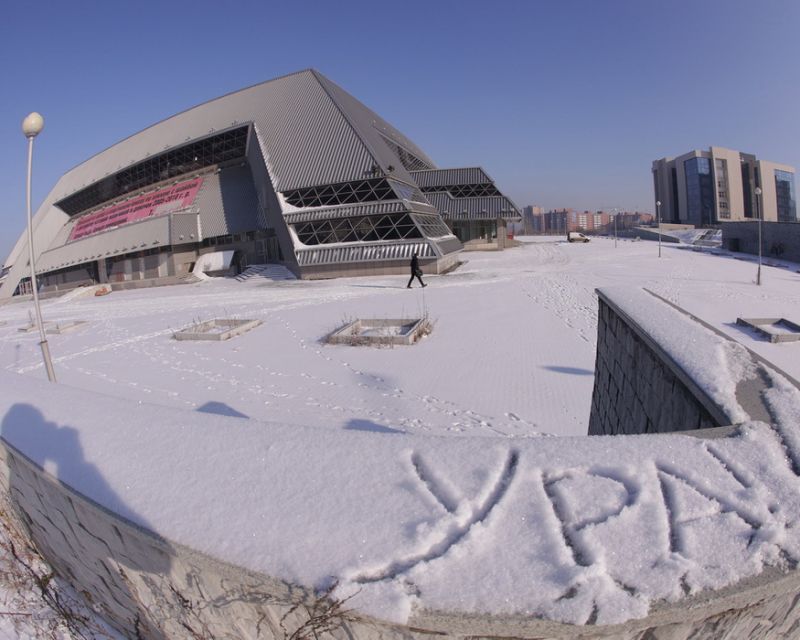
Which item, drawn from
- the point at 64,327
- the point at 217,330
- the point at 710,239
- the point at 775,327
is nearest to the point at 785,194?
the point at 710,239

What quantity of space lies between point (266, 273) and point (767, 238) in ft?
97.2

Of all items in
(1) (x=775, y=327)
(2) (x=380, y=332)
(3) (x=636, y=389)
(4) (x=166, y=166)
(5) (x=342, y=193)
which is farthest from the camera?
(4) (x=166, y=166)

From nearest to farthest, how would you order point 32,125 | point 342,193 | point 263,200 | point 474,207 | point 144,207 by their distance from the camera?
point 32,125 → point 342,193 → point 263,200 → point 144,207 → point 474,207

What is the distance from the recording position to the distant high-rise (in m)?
63.6

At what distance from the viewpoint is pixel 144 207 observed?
1350 inches

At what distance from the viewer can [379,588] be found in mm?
1527

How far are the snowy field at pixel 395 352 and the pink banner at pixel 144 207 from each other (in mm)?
14597

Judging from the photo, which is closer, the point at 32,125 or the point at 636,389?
the point at 636,389

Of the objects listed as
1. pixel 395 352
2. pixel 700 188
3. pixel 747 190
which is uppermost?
pixel 700 188

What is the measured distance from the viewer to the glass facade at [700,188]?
63656 millimetres

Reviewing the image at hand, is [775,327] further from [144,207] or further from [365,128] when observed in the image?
[144,207]

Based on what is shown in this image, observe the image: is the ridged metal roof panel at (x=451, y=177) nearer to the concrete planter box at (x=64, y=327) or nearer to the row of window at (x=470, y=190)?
the row of window at (x=470, y=190)

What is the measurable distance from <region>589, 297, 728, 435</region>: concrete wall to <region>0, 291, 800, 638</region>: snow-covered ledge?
2.20 feet

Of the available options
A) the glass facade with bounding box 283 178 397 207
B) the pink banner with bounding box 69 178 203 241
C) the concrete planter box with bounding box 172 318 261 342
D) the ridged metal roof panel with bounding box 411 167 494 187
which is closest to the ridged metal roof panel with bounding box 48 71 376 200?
the glass facade with bounding box 283 178 397 207
